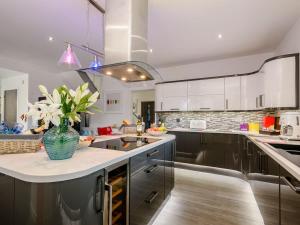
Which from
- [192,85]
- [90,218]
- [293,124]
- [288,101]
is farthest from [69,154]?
[192,85]

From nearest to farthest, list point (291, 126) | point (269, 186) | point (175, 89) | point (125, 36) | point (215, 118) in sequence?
point (269, 186) → point (125, 36) → point (291, 126) → point (215, 118) → point (175, 89)

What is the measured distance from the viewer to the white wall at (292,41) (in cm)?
231

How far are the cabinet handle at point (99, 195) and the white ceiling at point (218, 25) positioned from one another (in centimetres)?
203

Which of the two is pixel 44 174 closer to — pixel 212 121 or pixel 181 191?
pixel 181 191

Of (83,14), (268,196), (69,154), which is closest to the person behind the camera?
(69,154)

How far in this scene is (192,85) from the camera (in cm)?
394

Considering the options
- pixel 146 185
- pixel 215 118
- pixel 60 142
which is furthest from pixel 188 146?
pixel 60 142

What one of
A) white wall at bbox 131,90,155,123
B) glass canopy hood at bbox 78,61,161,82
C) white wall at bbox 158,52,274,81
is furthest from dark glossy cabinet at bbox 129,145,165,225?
white wall at bbox 131,90,155,123

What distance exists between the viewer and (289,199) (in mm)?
1091

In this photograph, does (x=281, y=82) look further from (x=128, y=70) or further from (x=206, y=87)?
(x=128, y=70)

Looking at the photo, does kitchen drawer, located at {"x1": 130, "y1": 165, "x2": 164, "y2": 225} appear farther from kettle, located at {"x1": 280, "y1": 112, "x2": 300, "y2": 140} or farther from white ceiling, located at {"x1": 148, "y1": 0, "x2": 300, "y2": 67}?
white ceiling, located at {"x1": 148, "y1": 0, "x2": 300, "y2": 67}

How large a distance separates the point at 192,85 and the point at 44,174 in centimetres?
363

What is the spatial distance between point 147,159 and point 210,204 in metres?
1.26

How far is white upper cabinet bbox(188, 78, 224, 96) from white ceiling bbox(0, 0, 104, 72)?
2.25 metres
